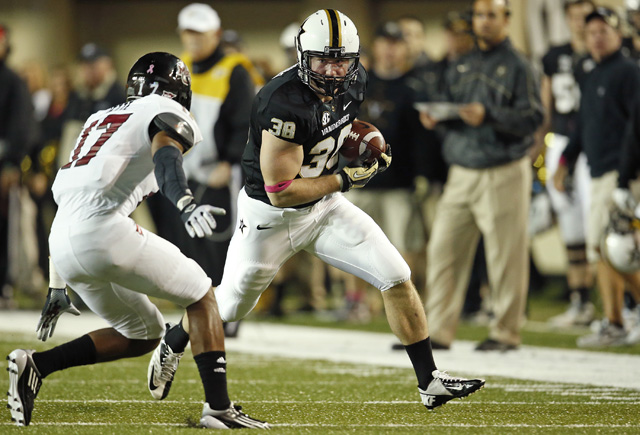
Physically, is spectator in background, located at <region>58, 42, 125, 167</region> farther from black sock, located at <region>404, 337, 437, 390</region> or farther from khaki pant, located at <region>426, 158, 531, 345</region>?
black sock, located at <region>404, 337, 437, 390</region>

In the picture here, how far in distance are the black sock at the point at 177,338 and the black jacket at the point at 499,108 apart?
268cm

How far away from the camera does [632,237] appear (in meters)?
6.34

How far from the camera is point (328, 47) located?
431cm

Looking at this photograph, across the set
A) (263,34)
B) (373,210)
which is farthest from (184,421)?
(263,34)

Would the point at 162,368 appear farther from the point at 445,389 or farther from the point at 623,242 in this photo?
the point at 623,242

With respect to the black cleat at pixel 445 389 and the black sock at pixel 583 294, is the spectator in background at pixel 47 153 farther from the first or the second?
the black cleat at pixel 445 389

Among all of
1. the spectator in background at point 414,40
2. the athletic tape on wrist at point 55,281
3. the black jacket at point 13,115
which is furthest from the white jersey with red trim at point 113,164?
the spectator in background at point 414,40

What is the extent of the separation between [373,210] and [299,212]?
3752 millimetres

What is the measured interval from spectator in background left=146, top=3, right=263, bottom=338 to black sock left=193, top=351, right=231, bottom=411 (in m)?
3.41

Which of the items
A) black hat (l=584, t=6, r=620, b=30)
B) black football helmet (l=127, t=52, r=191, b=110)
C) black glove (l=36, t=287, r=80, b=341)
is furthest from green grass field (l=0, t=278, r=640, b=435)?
black hat (l=584, t=6, r=620, b=30)

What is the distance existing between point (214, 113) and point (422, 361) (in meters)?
3.37

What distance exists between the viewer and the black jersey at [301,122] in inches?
167

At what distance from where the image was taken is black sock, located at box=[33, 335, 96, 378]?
13.4 feet

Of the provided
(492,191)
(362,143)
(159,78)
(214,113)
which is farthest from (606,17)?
(159,78)
